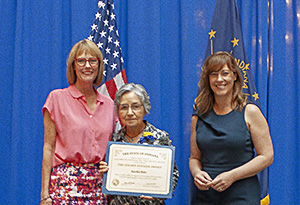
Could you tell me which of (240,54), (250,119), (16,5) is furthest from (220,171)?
(16,5)

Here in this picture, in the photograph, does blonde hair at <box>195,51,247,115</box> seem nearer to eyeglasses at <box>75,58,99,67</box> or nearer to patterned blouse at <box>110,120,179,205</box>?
patterned blouse at <box>110,120,179,205</box>

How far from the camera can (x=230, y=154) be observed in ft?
7.07

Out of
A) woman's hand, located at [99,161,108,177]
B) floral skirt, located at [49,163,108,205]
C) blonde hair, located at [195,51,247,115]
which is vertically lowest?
floral skirt, located at [49,163,108,205]

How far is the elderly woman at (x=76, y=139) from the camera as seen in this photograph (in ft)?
6.75

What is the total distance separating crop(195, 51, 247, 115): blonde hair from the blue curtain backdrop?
96 cm

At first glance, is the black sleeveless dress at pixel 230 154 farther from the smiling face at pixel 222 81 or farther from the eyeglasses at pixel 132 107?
the eyeglasses at pixel 132 107

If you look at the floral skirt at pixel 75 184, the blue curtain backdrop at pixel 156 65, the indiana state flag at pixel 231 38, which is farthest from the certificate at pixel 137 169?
the blue curtain backdrop at pixel 156 65

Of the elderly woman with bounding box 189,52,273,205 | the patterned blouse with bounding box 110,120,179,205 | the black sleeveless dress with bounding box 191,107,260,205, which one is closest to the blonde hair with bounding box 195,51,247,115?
the elderly woman with bounding box 189,52,273,205

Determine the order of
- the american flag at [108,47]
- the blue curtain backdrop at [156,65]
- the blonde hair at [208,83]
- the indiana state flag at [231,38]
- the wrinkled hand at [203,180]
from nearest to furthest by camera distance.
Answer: the wrinkled hand at [203,180]
the blonde hair at [208,83]
the indiana state flag at [231,38]
the american flag at [108,47]
the blue curtain backdrop at [156,65]

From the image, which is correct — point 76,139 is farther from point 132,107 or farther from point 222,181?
point 222,181

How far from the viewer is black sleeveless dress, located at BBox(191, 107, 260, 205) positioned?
2.15 metres

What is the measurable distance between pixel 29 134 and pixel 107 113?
1427 mm

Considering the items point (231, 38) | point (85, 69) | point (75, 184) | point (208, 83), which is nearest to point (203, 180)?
point (208, 83)

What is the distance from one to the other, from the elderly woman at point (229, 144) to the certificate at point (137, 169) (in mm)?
295
